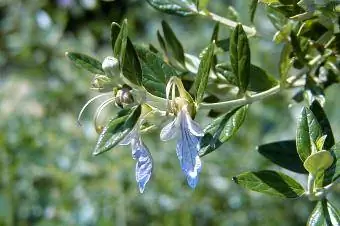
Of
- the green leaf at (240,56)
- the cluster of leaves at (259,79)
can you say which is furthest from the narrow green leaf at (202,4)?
the green leaf at (240,56)

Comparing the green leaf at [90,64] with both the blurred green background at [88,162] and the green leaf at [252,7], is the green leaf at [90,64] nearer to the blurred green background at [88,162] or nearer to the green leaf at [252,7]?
the green leaf at [252,7]

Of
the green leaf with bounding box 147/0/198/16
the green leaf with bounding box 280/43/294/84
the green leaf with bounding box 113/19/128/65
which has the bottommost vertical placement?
the green leaf with bounding box 280/43/294/84

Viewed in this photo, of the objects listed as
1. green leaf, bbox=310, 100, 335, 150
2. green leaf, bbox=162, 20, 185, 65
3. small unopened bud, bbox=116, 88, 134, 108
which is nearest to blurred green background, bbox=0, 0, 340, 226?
green leaf, bbox=162, 20, 185, 65

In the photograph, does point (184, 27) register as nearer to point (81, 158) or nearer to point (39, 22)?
point (39, 22)

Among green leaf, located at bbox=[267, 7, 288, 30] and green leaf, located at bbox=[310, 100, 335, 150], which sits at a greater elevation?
green leaf, located at bbox=[267, 7, 288, 30]

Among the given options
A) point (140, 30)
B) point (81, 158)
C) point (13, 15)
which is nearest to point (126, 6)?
point (140, 30)

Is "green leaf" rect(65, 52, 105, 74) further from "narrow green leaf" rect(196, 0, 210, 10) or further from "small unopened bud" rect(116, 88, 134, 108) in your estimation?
"narrow green leaf" rect(196, 0, 210, 10)

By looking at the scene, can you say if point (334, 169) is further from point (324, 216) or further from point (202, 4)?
point (202, 4)

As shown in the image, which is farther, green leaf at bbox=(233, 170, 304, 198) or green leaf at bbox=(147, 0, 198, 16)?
green leaf at bbox=(147, 0, 198, 16)
